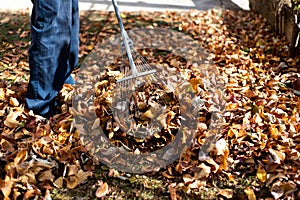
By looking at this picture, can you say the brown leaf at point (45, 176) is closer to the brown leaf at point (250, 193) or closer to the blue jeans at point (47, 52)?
the blue jeans at point (47, 52)

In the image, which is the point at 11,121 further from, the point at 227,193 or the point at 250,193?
the point at 250,193

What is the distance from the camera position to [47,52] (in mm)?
2514

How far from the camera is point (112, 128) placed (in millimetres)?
2516

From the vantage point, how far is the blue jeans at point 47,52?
2.42m

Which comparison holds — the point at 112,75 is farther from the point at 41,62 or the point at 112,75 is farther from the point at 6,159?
the point at 6,159

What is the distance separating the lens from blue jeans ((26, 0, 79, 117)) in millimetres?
2418

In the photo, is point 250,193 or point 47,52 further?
point 47,52

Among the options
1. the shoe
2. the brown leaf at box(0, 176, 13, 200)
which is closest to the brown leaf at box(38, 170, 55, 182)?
the brown leaf at box(0, 176, 13, 200)

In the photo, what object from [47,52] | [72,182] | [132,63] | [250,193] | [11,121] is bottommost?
[250,193]

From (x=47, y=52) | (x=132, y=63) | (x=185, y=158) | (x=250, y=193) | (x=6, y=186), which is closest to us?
(x=6, y=186)

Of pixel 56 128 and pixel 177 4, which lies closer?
pixel 56 128

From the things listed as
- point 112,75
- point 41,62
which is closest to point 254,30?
point 112,75

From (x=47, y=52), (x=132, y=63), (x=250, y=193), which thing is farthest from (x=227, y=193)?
(x=47, y=52)

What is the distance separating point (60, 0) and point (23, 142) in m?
0.91
